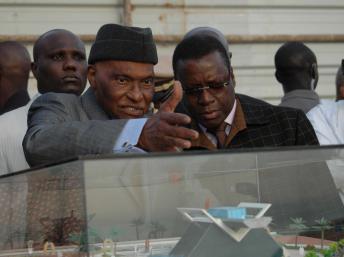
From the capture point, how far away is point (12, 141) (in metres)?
3.33

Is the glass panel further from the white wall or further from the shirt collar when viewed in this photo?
the white wall

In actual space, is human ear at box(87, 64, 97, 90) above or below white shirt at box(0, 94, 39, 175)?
above

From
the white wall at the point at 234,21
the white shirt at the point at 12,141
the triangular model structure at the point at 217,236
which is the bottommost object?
the triangular model structure at the point at 217,236

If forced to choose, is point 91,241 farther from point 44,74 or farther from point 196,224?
point 44,74

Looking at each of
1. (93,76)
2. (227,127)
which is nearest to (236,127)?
(227,127)

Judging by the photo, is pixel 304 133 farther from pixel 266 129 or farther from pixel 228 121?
pixel 228 121

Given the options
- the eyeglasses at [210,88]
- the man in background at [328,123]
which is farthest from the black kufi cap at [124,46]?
the man in background at [328,123]

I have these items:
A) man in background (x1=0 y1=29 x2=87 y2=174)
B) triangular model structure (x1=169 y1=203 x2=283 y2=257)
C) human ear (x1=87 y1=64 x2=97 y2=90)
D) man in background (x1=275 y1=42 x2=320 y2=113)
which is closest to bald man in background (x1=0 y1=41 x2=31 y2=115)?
man in background (x1=0 y1=29 x2=87 y2=174)

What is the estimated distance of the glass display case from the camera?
5.46 feet

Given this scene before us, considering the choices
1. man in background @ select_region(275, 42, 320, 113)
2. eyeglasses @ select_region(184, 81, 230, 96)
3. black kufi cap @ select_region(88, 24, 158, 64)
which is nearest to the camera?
black kufi cap @ select_region(88, 24, 158, 64)

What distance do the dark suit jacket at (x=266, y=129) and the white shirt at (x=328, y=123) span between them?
0.63 metres

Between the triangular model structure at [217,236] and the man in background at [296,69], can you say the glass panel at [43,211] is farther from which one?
the man in background at [296,69]

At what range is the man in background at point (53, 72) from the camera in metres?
3.38

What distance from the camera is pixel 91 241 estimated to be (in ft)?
5.31
